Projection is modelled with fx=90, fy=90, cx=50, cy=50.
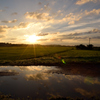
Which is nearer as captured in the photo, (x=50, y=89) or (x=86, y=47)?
(x=50, y=89)

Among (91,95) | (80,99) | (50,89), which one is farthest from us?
(50,89)

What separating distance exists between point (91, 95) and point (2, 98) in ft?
19.4

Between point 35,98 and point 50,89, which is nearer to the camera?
point 35,98

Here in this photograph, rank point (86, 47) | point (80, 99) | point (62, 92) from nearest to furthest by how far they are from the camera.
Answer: point (80, 99) < point (62, 92) < point (86, 47)

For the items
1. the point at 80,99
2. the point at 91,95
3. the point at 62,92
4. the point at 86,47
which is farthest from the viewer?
the point at 86,47

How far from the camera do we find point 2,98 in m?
5.83

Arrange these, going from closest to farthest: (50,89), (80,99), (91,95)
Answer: (80,99), (91,95), (50,89)

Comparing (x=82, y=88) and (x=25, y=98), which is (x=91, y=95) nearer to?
(x=82, y=88)

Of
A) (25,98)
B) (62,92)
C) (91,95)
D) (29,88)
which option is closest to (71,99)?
(62,92)

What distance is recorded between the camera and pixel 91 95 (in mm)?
6113

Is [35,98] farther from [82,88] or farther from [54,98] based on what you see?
[82,88]

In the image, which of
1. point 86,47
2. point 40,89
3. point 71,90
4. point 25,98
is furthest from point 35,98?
point 86,47

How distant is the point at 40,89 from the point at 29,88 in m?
0.93

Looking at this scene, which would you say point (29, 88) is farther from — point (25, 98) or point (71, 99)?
point (71, 99)
